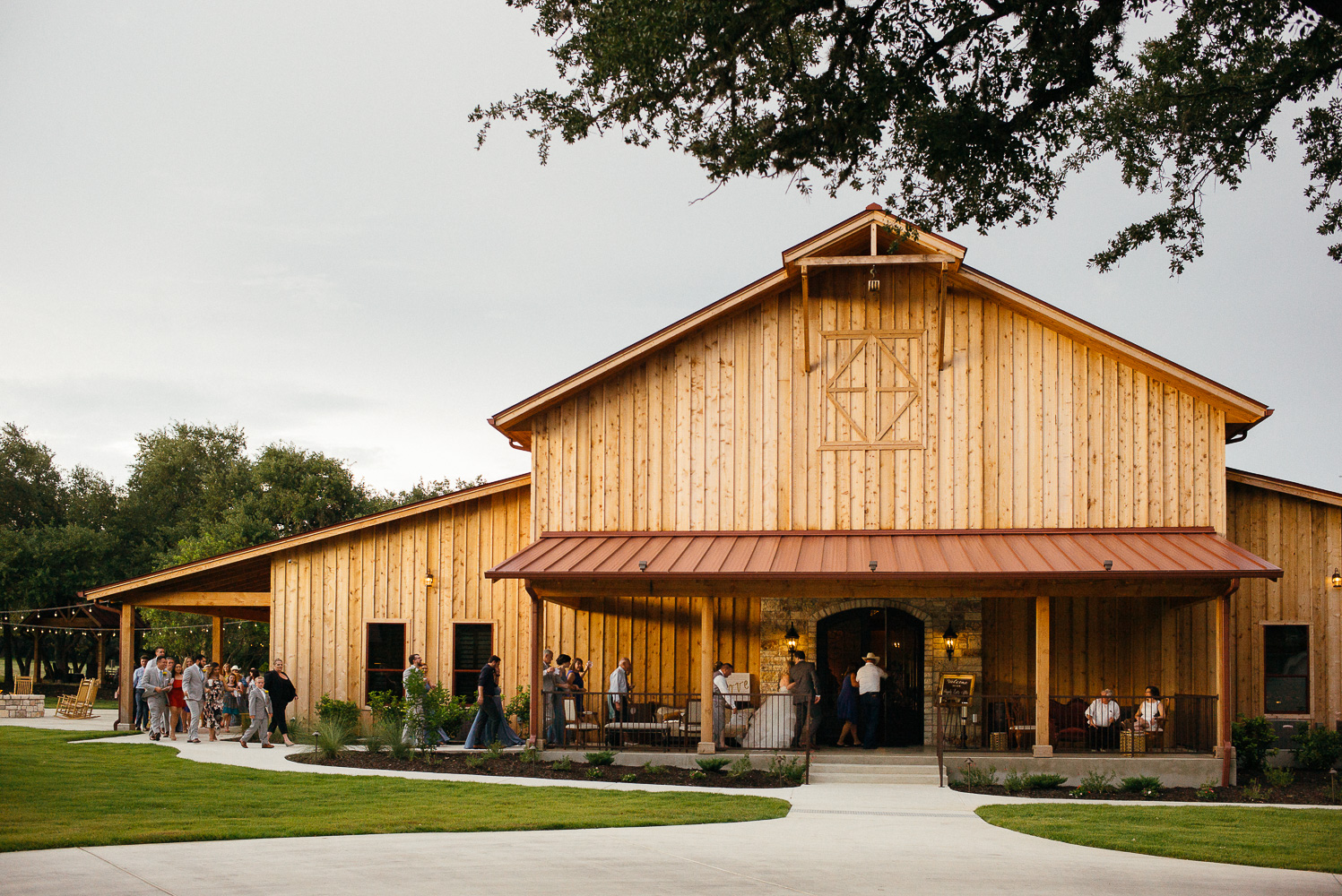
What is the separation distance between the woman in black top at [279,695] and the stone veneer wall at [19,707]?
10.7 meters

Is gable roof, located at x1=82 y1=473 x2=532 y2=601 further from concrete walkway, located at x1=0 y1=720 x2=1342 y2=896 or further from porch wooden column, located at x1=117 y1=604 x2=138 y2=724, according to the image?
concrete walkway, located at x1=0 y1=720 x2=1342 y2=896

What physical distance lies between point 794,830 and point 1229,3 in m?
9.05

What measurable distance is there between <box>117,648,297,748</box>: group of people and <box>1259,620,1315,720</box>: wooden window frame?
1571cm

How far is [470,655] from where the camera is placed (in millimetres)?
20281

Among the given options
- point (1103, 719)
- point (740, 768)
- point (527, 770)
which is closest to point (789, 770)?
point (740, 768)

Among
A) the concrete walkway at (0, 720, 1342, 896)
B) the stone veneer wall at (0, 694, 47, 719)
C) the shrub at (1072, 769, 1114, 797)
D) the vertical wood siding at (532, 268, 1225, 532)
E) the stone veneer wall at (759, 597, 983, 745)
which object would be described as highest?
the vertical wood siding at (532, 268, 1225, 532)

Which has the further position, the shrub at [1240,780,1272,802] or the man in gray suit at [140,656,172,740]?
the man in gray suit at [140,656,172,740]

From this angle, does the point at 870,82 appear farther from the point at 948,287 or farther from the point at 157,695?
the point at 157,695

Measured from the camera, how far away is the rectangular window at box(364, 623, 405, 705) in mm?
20375

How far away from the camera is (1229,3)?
11.3 m

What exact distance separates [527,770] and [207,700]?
8.26 metres

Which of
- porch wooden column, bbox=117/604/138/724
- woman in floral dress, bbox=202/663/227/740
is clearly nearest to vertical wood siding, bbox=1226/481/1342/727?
woman in floral dress, bbox=202/663/227/740

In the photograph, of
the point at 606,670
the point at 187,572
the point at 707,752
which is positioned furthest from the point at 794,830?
the point at 187,572

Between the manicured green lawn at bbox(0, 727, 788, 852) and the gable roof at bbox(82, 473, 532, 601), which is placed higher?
the gable roof at bbox(82, 473, 532, 601)
